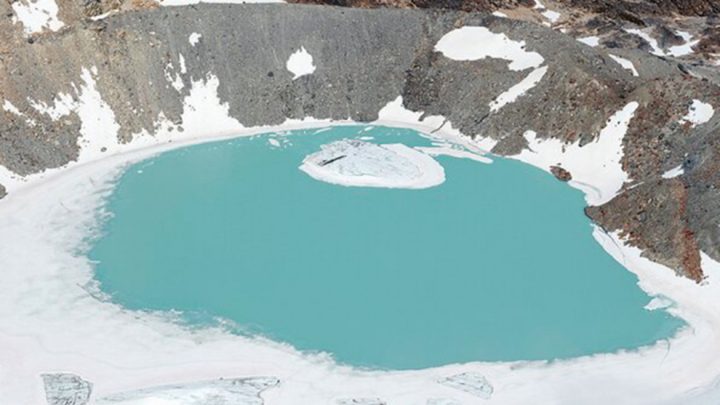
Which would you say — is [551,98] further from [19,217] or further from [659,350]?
[19,217]

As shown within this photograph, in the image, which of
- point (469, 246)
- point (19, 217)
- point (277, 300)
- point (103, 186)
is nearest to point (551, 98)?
point (469, 246)

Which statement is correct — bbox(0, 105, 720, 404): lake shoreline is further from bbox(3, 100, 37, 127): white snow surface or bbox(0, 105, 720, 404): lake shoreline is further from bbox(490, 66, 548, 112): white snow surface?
bbox(490, 66, 548, 112): white snow surface

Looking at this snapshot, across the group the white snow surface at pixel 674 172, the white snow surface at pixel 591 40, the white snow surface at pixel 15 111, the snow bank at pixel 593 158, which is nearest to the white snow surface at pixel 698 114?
the snow bank at pixel 593 158

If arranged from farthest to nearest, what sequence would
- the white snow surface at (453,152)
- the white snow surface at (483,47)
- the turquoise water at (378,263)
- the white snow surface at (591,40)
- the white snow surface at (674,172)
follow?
the white snow surface at (591,40), the white snow surface at (483,47), the white snow surface at (453,152), the white snow surface at (674,172), the turquoise water at (378,263)

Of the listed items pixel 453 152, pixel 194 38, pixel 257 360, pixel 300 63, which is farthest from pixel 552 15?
pixel 257 360

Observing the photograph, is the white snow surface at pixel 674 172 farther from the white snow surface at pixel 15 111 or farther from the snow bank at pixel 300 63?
the white snow surface at pixel 15 111

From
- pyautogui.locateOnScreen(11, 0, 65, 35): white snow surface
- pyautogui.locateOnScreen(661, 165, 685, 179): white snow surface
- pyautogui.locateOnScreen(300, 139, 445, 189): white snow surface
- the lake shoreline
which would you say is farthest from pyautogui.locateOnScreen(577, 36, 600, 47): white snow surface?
pyautogui.locateOnScreen(11, 0, 65, 35): white snow surface
